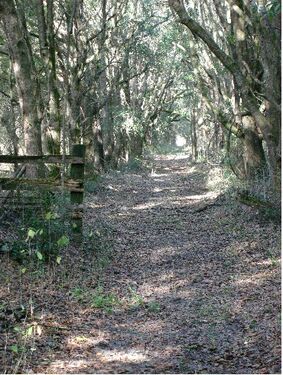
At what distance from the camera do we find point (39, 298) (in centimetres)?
725

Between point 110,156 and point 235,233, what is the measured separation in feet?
59.6

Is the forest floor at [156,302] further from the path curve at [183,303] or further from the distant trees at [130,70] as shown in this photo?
the distant trees at [130,70]

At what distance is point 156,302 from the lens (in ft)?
25.1

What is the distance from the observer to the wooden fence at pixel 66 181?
376 inches

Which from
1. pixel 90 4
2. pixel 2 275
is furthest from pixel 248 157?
pixel 90 4

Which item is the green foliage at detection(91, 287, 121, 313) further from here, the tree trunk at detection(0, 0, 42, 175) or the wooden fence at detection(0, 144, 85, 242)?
the tree trunk at detection(0, 0, 42, 175)

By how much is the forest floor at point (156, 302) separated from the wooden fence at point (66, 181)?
58 cm

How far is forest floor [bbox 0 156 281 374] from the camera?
552 centimetres

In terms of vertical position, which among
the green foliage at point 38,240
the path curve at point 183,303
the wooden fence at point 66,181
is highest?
the wooden fence at point 66,181

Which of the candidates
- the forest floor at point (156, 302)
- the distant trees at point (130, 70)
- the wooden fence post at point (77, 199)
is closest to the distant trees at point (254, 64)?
the distant trees at point (130, 70)

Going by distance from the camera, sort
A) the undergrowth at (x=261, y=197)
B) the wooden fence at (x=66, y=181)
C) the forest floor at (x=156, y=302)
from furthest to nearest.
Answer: the undergrowth at (x=261, y=197)
the wooden fence at (x=66, y=181)
the forest floor at (x=156, y=302)

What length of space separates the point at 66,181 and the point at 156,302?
132 inches

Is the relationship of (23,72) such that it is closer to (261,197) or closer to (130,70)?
(261,197)

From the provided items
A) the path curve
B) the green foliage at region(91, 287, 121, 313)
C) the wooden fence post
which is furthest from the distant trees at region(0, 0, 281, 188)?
the green foliage at region(91, 287, 121, 313)
